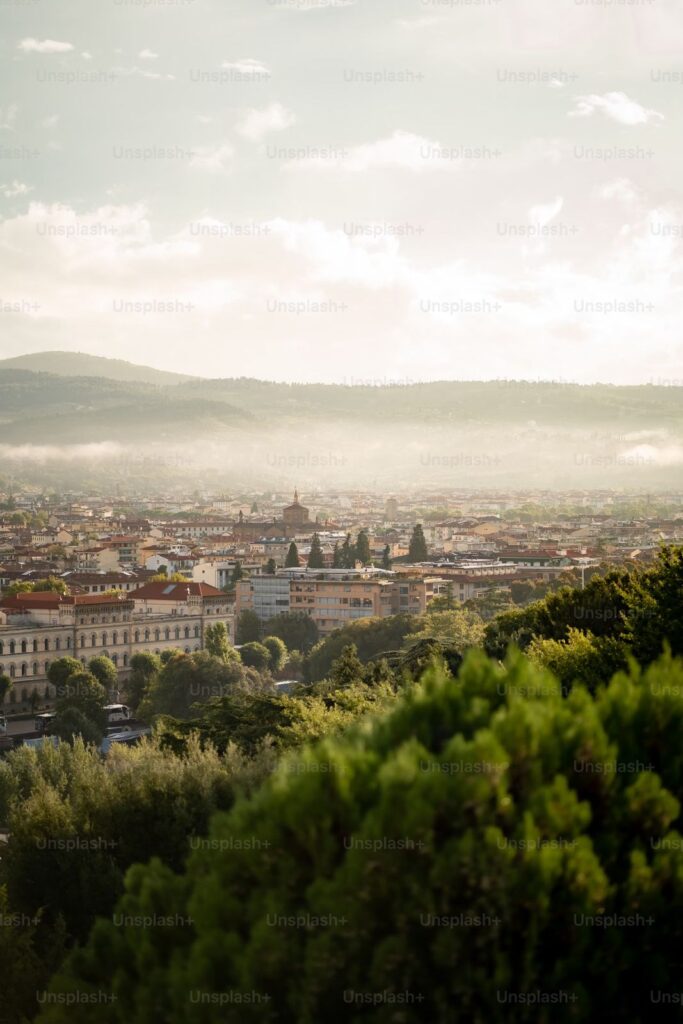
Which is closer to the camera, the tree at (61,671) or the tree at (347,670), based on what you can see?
the tree at (347,670)

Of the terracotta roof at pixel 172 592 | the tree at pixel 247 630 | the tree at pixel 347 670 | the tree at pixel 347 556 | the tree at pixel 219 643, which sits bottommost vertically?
the tree at pixel 247 630

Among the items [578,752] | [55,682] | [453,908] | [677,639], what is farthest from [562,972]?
[55,682]

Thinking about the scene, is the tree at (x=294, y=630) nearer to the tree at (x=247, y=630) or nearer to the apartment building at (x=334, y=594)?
the tree at (x=247, y=630)

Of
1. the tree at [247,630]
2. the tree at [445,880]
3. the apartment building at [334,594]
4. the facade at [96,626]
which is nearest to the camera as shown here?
the tree at [445,880]

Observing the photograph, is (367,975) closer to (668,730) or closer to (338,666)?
(668,730)

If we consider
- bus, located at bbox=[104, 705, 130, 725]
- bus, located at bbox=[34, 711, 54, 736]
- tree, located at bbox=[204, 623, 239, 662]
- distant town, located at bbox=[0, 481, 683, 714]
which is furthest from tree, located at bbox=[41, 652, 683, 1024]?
distant town, located at bbox=[0, 481, 683, 714]

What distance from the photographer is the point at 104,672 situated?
193ft

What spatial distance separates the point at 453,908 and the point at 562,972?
543 mm

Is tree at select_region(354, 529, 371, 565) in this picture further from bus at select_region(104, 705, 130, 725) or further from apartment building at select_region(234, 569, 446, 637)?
bus at select_region(104, 705, 130, 725)

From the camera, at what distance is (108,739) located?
44219mm

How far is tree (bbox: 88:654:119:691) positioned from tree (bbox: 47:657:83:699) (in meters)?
0.58

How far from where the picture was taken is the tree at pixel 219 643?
6028cm

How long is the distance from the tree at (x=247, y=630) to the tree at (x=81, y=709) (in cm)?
1926

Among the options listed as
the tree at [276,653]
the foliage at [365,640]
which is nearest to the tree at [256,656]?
the tree at [276,653]
